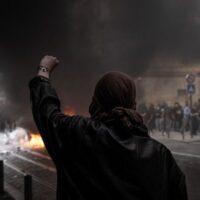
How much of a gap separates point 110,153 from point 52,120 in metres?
0.23

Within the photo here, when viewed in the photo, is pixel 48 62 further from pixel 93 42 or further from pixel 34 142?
pixel 93 42

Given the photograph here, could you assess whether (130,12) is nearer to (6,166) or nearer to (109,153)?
(6,166)

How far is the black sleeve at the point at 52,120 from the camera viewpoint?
1.34 meters

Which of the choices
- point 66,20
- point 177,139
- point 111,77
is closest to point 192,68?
point 177,139

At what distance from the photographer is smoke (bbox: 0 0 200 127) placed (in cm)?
1197

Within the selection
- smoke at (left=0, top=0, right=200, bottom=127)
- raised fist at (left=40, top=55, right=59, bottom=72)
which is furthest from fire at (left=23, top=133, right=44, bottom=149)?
raised fist at (left=40, top=55, right=59, bottom=72)

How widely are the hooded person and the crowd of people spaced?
459 inches

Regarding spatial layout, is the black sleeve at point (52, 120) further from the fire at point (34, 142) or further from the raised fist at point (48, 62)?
the fire at point (34, 142)

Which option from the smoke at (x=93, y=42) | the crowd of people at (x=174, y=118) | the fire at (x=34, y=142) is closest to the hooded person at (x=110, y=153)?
the fire at (x=34, y=142)

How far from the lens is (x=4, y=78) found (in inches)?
515

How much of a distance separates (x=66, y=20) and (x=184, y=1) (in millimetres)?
4768

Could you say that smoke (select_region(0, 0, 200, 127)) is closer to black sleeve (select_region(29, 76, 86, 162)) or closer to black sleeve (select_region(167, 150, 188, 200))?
black sleeve (select_region(29, 76, 86, 162))

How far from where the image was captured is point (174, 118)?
1352cm

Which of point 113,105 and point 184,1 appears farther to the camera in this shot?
point 184,1
